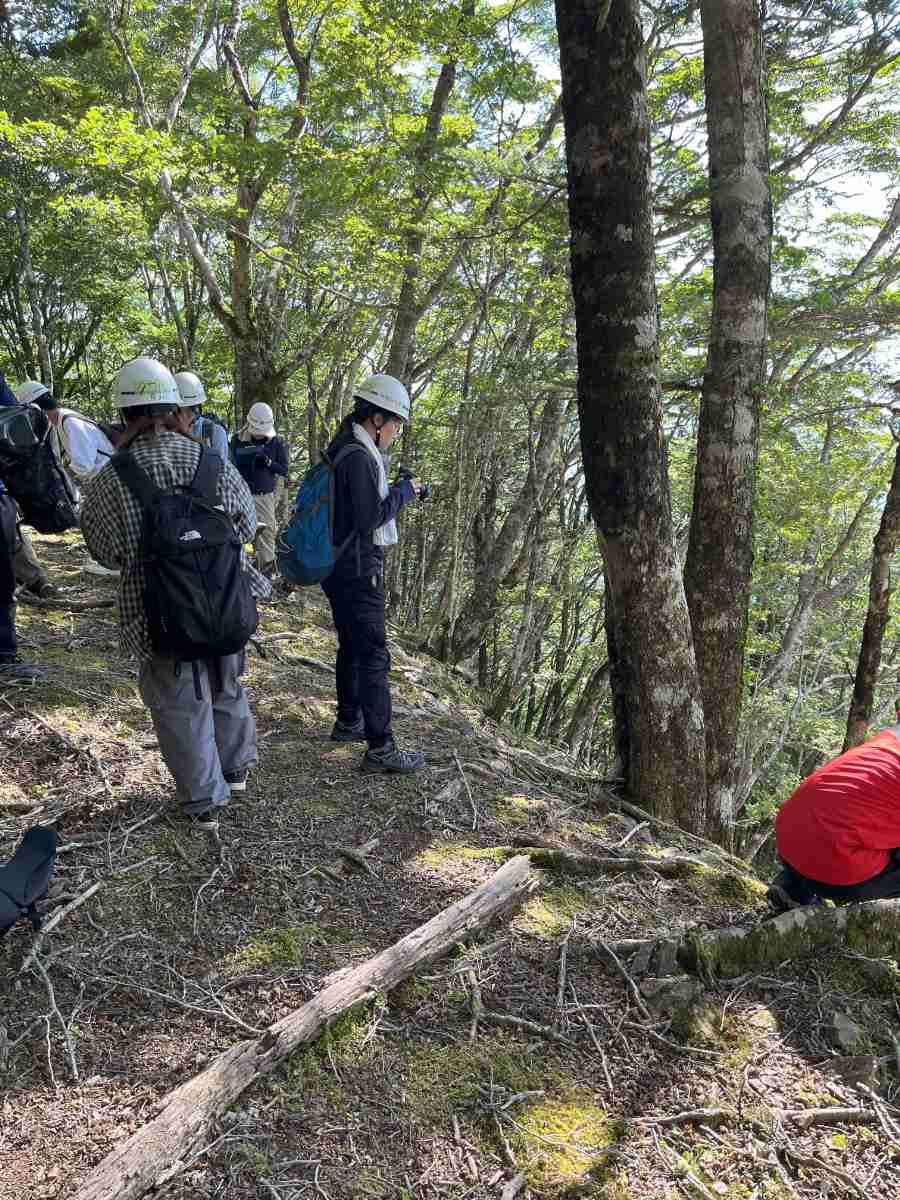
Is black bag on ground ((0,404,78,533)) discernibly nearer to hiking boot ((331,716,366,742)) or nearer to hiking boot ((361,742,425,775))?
hiking boot ((331,716,366,742))

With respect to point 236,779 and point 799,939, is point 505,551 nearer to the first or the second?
point 236,779

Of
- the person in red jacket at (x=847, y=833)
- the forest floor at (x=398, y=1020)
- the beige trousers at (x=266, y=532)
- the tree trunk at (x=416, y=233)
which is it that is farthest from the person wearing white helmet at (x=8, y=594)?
the tree trunk at (x=416, y=233)

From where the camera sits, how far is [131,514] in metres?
3.24

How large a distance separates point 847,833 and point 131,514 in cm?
331

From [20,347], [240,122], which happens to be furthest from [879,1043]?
[20,347]

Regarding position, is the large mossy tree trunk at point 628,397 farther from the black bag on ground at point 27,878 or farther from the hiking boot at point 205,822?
the black bag on ground at point 27,878

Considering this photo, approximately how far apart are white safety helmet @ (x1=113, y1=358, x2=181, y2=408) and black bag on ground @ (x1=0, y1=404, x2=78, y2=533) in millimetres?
1793

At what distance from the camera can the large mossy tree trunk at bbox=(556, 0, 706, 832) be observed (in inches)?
147

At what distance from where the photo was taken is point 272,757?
4.57 metres

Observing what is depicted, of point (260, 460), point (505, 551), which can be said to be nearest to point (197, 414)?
point (260, 460)

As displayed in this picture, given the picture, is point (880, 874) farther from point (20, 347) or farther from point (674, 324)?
point (20, 347)

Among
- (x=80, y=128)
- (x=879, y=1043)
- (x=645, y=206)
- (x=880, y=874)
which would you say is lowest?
(x=879, y=1043)

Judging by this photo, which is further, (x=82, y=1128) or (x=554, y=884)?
(x=554, y=884)

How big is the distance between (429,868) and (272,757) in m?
1.49
